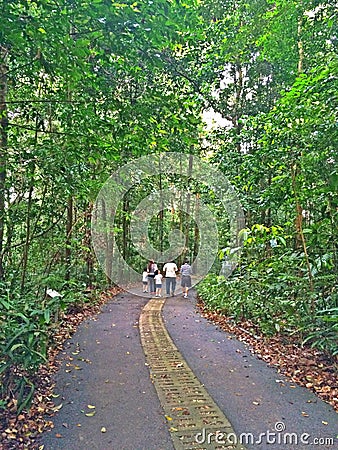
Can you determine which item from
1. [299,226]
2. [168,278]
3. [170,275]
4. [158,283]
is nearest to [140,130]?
[299,226]

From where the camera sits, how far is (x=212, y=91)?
1146 centimetres

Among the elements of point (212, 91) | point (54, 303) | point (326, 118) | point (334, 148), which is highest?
point (212, 91)

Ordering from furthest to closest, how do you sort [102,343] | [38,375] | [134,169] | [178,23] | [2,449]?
1. [134,169]
2. [102,343]
3. [38,375]
4. [178,23]
5. [2,449]

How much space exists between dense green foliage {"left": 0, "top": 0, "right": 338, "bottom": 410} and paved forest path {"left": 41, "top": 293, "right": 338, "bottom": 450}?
2.10 feet

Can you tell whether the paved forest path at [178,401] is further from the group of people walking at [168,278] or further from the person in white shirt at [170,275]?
Result: the group of people walking at [168,278]

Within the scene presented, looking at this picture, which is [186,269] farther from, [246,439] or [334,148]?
[246,439]

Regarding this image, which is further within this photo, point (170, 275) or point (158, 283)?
point (158, 283)

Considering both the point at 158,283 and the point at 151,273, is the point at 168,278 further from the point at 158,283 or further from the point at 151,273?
the point at 151,273

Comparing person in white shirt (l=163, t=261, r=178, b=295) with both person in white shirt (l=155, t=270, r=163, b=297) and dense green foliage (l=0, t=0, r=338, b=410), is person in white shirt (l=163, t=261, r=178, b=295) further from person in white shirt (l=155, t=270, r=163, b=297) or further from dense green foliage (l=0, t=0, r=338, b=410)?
dense green foliage (l=0, t=0, r=338, b=410)

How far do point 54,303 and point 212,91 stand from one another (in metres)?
8.97

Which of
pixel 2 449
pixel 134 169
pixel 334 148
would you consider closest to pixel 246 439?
pixel 2 449

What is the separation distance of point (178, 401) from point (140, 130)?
9.92ft

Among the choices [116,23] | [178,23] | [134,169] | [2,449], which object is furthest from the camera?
[134,169]

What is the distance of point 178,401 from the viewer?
3.91 meters
